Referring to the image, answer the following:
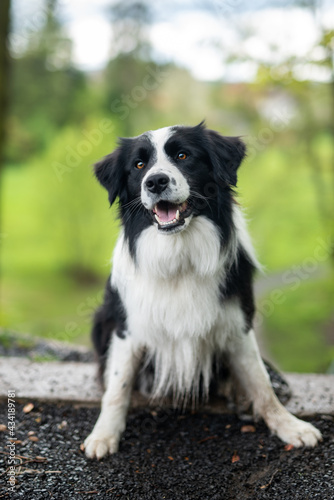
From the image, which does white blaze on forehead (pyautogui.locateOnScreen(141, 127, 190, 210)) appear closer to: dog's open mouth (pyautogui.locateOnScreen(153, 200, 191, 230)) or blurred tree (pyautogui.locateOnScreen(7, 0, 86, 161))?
dog's open mouth (pyautogui.locateOnScreen(153, 200, 191, 230))

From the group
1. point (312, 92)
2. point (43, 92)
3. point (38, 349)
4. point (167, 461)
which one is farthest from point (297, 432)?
point (43, 92)

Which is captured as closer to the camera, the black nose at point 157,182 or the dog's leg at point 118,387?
the black nose at point 157,182

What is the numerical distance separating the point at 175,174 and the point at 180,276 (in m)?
0.59

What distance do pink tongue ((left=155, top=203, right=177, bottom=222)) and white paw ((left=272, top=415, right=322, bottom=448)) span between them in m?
1.38

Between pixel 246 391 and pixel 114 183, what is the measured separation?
59.7 inches

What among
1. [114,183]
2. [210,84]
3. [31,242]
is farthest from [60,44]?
[114,183]

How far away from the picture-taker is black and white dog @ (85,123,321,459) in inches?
106

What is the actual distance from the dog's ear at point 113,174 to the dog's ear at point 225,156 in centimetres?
55

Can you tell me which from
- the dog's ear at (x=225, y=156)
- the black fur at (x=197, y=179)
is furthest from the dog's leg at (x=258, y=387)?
the dog's ear at (x=225, y=156)

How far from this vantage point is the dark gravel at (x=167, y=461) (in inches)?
95.1

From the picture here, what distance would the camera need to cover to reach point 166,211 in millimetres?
2668

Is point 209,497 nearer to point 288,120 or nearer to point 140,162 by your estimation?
point 140,162

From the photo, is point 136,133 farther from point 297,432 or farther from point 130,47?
point 297,432

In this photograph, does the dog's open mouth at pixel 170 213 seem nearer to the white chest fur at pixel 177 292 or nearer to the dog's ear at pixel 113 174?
the white chest fur at pixel 177 292
